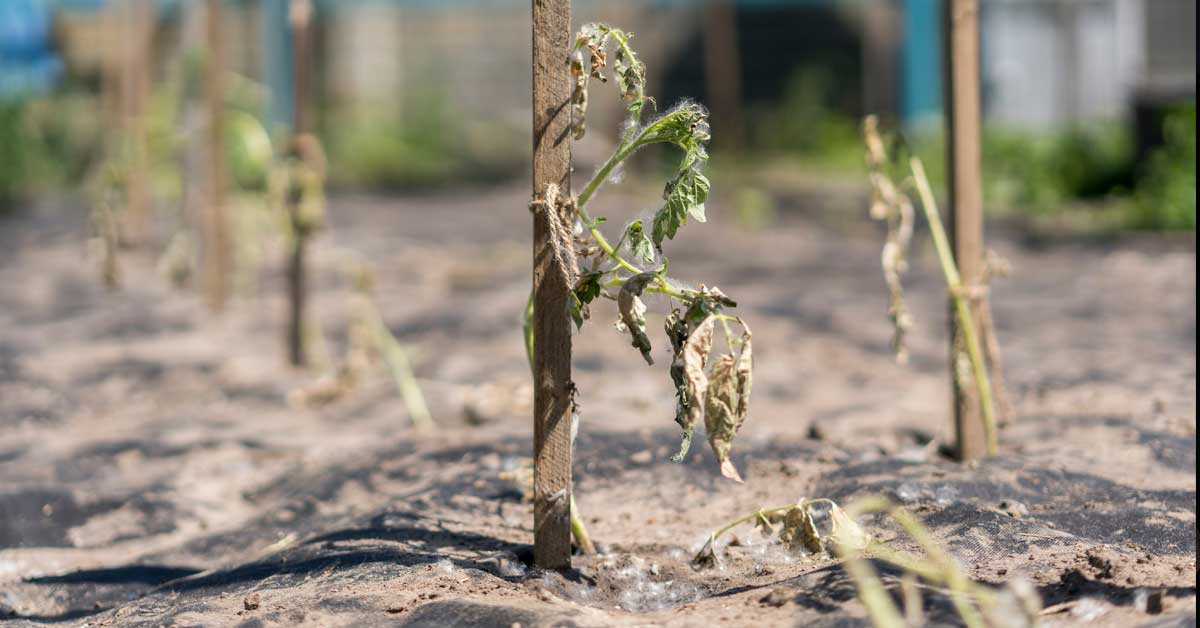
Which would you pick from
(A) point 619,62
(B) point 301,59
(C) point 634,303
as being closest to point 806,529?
(C) point 634,303

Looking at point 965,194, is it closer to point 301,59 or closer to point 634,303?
point 634,303

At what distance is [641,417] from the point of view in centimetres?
360

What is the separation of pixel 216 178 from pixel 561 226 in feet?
11.4

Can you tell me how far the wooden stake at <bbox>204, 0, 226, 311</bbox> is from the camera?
16.7ft

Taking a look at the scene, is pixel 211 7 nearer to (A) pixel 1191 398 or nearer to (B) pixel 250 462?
(B) pixel 250 462

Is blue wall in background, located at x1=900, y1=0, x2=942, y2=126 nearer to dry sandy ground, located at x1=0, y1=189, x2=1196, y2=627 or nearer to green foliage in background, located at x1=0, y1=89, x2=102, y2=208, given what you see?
dry sandy ground, located at x1=0, y1=189, x2=1196, y2=627

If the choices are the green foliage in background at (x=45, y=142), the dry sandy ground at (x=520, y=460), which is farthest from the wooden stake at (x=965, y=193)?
the green foliage in background at (x=45, y=142)

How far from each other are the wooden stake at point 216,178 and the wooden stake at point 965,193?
329 cm

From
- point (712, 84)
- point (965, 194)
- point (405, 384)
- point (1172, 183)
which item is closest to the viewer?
point (965, 194)

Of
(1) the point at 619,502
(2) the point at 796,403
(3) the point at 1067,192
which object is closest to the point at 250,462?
(1) the point at 619,502

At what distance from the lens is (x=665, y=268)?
6.45 ft

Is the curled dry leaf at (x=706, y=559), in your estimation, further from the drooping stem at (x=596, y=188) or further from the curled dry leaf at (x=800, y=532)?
the drooping stem at (x=596, y=188)

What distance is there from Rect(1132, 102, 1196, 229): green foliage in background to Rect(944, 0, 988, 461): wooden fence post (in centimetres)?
467

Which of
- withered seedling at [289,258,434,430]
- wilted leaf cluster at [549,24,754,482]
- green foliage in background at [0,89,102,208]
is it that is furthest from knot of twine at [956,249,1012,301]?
green foliage in background at [0,89,102,208]
